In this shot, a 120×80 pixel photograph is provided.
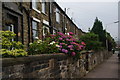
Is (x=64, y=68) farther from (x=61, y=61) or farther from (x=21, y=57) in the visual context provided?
(x=21, y=57)

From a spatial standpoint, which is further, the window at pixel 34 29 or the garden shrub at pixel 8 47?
the window at pixel 34 29

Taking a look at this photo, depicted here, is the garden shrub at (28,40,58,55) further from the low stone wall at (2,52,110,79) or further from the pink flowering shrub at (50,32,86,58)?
the pink flowering shrub at (50,32,86,58)

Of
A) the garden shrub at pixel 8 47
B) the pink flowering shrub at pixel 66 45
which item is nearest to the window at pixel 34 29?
the pink flowering shrub at pixel 66 45

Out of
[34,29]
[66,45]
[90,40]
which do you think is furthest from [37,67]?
[90,40]

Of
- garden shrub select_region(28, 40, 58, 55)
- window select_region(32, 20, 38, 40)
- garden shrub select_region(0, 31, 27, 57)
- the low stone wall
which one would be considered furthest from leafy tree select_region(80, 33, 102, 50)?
garden shrub select_region(0, 31, 27, 57)

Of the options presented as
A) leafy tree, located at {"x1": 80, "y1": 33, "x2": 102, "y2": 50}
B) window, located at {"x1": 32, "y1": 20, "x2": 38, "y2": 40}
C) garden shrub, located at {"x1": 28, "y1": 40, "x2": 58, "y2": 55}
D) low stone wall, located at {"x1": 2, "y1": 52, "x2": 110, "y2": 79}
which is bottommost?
low stone wall, located at {"x1": 2, "y1": 52, "x2": 110, "y2": 79}

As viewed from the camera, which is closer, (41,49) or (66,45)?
(41,49)

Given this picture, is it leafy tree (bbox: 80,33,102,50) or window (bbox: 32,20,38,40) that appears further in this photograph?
leafy tree (bbox: 80,33,102,50)

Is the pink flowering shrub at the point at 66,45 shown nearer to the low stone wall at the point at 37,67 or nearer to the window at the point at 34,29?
the low stone wall at the point at 37,67

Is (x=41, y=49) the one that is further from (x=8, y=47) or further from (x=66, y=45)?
(x=8, y=47)

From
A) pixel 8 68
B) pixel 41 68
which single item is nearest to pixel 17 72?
pixel 8 68

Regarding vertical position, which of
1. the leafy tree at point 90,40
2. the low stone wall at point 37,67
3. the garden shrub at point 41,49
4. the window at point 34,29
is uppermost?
the window at point 34,29

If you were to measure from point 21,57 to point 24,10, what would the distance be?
24.4 feet

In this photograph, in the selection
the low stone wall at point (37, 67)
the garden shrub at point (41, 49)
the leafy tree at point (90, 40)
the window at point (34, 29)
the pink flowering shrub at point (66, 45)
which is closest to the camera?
the low stone wall at point (37, 67)
